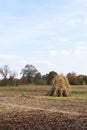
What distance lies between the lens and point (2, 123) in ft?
43.0

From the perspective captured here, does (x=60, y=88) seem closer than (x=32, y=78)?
Yes

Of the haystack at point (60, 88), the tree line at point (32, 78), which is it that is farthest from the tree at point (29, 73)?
the haystack at point (60, 88)

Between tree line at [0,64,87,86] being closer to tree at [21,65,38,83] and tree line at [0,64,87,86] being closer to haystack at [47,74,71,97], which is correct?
tree at [21,65,38,83]

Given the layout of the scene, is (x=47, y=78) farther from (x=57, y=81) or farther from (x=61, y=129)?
(x=61, y=129)

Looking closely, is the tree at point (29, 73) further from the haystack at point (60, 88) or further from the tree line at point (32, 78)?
the haystack at point (60, 88)

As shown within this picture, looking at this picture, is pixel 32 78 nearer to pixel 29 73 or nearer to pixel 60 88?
pixel 29 73

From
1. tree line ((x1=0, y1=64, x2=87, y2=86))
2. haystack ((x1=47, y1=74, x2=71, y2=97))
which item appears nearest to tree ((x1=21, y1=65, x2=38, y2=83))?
tree line ((x1=0, y1=64, x2=87, y2=86))

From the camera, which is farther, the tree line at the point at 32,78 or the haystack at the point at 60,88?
the tree line at the point at 32,78

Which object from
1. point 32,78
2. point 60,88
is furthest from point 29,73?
point 60,88

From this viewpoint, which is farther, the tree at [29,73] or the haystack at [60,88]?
the tree at [29,73]

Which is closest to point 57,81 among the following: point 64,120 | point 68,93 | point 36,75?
point 68,93

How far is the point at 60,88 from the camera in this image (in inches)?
1385

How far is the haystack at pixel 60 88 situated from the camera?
114 feet

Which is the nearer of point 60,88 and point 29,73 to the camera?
point 60,88
